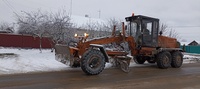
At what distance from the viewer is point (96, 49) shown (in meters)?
12.3

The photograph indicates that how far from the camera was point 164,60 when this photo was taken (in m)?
15.7

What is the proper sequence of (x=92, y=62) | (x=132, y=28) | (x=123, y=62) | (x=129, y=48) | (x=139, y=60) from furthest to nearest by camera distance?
(x=139, y=60) < (x=132, y=28) < (x=129, y=48) < (x=123, y=62) < (x=92, y=62)

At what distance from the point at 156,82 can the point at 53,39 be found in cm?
1398

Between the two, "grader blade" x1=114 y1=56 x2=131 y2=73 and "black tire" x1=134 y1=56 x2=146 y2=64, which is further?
"black tire" x1=134 y1=56 x2=146 y2=64

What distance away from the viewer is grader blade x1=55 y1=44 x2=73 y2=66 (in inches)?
479

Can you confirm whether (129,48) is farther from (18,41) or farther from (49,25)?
(18,41)

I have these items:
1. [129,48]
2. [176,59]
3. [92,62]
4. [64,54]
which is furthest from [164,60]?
[64,54]

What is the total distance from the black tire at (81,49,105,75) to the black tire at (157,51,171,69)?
458cm

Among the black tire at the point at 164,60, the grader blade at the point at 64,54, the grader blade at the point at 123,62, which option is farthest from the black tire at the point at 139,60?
the grader blade at the point at 64,54

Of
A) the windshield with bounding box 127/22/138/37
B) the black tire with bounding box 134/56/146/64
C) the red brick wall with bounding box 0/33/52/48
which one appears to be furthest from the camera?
the red brick wall with bounding box 0/33/52/48

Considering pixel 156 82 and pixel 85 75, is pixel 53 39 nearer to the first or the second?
pixel 85 75

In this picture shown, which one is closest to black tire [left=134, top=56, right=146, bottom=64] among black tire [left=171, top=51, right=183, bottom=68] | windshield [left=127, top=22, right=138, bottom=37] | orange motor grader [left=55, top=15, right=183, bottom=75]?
orange motor grader [left=55, top=15, right=183, bottom=75]

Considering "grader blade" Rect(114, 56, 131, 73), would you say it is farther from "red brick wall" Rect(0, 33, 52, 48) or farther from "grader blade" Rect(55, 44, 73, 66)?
"red brick wall" Rect(0, 33, 52, 48)

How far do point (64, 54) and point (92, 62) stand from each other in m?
1.45
